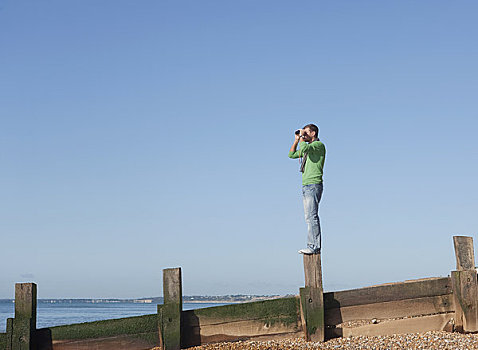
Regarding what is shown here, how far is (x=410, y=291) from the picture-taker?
9.19 m

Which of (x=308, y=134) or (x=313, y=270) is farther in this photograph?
(x=308, y=134)

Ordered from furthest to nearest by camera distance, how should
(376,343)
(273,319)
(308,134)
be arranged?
(308,134), (273,319), (376,343)

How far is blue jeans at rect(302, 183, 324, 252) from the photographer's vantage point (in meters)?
9.22

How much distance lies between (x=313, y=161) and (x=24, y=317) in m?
5.90

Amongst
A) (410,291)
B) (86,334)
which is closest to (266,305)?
(410,291)

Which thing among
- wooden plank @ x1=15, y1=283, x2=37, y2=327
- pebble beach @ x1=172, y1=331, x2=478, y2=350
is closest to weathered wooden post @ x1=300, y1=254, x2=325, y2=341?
pebble beach @ x1=172, y1=331, x2=478, y2=350

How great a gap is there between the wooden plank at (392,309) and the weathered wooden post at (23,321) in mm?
5125

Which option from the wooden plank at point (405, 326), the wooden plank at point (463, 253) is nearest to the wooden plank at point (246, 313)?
the wooden plank at point (405, 326)

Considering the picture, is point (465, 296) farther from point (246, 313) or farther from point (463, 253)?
point (246, 313)

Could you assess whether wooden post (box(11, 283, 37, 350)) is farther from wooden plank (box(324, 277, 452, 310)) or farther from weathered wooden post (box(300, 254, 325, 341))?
wooden plank (box(324, 277, 452, 310))

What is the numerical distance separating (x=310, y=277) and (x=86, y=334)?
407 cm

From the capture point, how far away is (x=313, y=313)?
8.80 meters

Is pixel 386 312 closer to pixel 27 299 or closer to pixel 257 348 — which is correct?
pixel 257 348

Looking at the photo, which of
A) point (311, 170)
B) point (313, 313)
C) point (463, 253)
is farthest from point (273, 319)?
point (463, 253)
